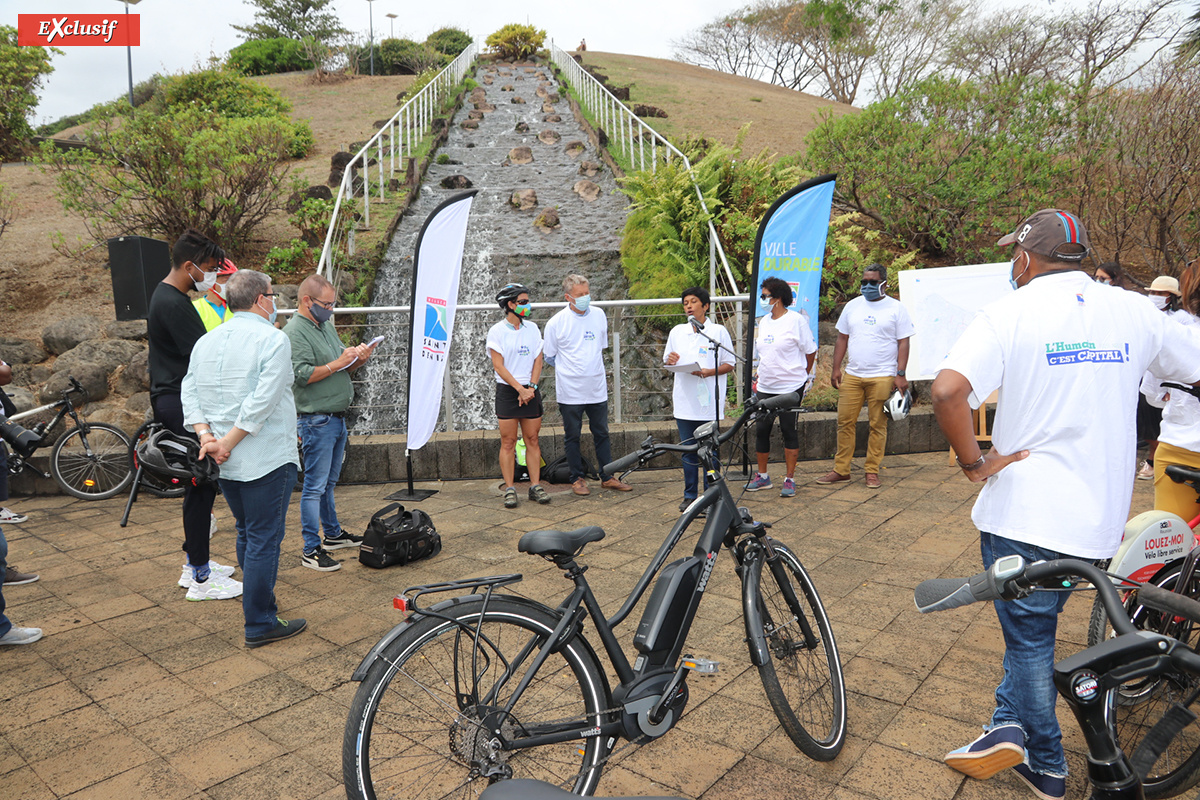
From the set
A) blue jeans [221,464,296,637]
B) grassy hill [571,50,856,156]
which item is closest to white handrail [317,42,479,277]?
blue jeans [221,464,296,637]

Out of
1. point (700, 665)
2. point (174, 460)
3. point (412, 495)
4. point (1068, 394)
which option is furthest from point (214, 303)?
point (1068, 394)

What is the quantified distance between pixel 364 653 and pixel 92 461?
5355 millimetres

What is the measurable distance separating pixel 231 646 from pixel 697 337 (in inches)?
165

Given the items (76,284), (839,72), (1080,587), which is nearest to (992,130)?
(1080,587)

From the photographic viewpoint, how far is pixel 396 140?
2178 centimetres

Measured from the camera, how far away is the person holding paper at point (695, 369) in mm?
6250

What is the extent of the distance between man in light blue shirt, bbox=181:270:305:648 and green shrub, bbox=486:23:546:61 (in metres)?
41.6

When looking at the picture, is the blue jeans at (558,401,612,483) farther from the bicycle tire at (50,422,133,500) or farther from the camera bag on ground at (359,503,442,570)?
the bicycle tire at (50,422,133,500)

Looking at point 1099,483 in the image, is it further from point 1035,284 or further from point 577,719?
point 577,719

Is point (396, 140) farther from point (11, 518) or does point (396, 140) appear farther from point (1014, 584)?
point (1014, 584)

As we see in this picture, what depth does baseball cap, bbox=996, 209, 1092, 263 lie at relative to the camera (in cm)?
248

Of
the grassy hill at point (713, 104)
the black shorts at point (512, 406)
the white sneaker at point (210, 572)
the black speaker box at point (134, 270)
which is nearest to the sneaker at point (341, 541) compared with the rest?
the white sneaker at point (210, 572)

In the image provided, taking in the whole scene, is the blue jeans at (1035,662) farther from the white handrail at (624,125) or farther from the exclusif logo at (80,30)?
the exclusif logo at (80,30)

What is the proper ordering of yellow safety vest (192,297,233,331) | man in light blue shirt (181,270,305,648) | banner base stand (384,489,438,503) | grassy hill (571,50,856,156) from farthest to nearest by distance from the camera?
grassy hill (571,50,856,156) → banner base stand (384,489,438,503) → yellow safety vest (192,297,233,331) → man in light blue shirt (181,270,305,648)
